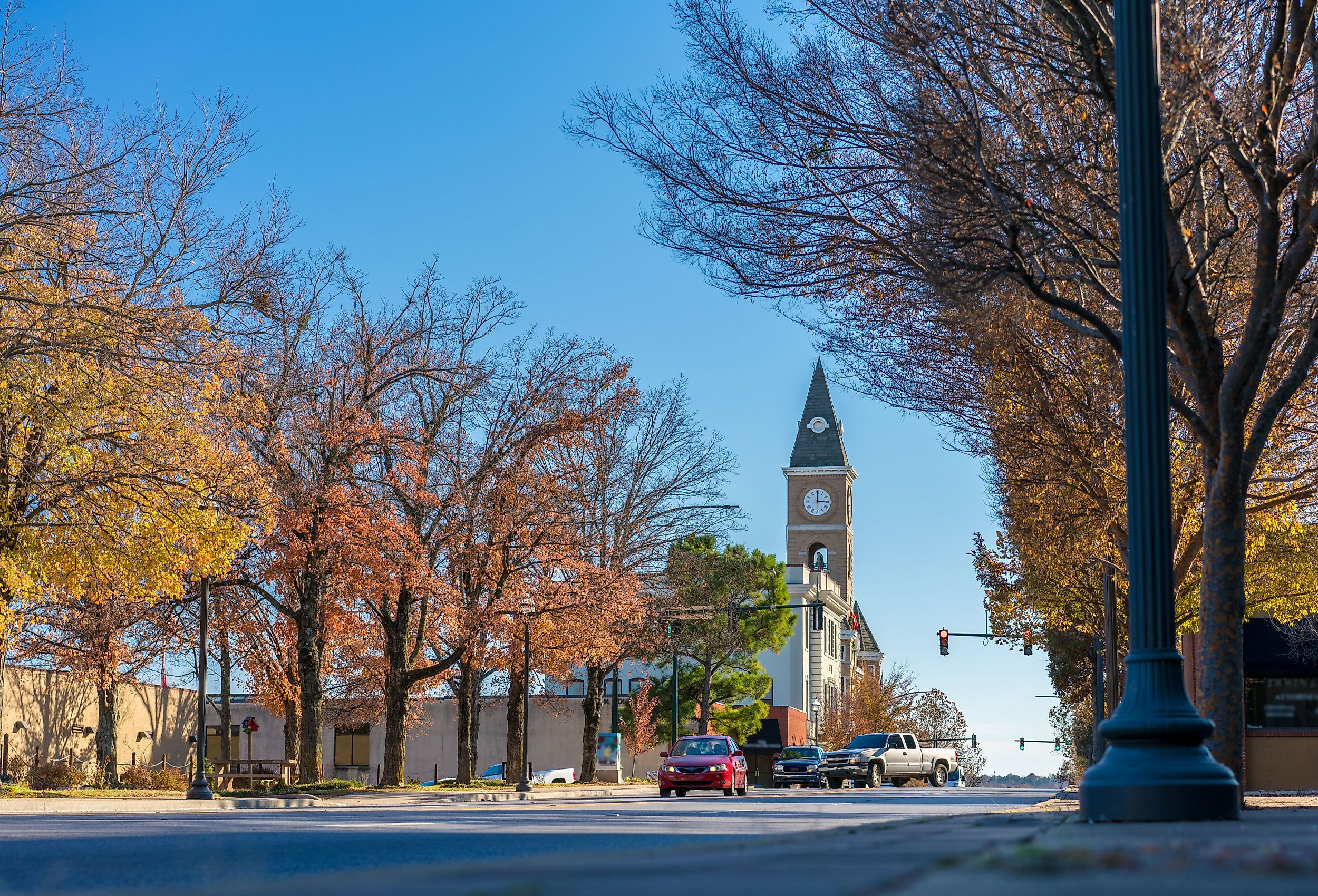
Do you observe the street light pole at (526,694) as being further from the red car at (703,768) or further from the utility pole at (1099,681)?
the utility pole at (1099,681)

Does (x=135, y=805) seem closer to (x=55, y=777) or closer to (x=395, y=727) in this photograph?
(x=55, y=777)

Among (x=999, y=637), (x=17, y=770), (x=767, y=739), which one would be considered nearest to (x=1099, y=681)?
(x=999, y=637)

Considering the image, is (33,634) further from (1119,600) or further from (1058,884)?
(1058,884)

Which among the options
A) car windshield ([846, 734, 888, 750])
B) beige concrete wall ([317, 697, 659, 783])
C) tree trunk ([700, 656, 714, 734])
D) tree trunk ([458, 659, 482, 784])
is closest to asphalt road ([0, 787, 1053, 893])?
tree trunk ([458, 659, 482, 784])

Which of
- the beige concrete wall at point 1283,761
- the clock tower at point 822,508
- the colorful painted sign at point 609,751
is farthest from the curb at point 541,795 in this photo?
the clock tower at point 822,508

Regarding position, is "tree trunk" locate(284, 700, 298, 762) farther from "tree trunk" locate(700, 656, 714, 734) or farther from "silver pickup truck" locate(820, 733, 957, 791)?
"tree trunk" locate(700, 656, 714, 734)

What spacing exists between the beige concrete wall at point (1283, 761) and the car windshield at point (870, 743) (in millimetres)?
15129

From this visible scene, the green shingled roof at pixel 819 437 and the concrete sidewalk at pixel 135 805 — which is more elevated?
the green shingled roof at pixel 819 437

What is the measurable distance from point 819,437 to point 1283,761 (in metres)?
77.8

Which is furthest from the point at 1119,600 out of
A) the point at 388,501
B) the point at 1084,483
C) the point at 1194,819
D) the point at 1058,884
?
the point at 1058,884

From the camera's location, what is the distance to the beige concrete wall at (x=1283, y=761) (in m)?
33.5

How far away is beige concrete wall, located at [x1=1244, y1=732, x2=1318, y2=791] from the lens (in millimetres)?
33500

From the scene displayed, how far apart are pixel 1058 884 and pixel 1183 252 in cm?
1133

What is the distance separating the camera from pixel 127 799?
77.8 ft
